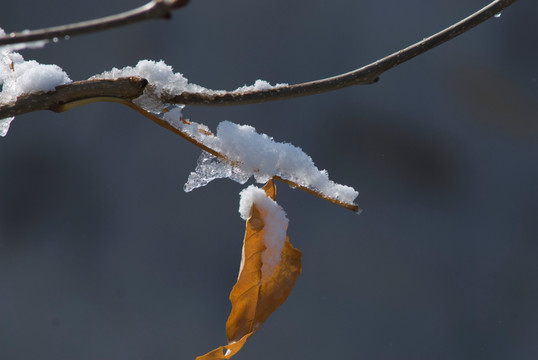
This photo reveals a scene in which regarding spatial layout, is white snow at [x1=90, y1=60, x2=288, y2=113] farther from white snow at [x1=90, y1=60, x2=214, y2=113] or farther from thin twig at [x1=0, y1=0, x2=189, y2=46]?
thin twig at [x1=0, y1=0, x2=189, y2=46]

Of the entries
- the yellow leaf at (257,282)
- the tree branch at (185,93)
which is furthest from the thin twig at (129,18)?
the yellow leaf at (257,282)

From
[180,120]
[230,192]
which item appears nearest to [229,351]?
[180,120]

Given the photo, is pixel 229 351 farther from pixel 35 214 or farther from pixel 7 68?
pixel 35 214

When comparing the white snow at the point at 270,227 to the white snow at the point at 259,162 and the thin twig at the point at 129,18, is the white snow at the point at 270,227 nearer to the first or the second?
the white snow at the point at 259,162

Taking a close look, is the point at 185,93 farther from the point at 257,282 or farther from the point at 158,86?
the point at 257,282

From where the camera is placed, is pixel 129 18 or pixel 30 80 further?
pixel 30 80

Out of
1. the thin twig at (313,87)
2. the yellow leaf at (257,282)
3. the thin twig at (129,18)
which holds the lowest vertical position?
the yellow leaf at (257,282)

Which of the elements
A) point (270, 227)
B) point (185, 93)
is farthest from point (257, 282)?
point (185, 93)
